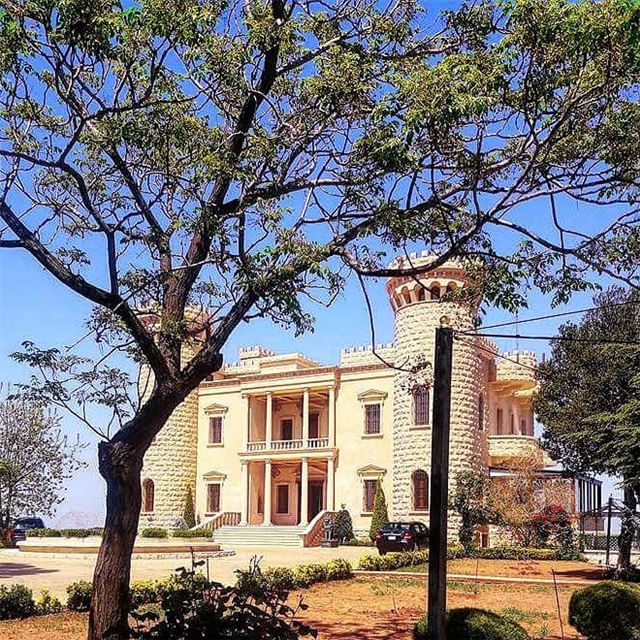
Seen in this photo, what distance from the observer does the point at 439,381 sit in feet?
27.1

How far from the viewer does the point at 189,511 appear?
4188cm

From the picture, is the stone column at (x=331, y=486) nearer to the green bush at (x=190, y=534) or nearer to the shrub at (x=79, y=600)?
the green bush at (x=190, y=534)

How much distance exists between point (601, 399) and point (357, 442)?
15.7 metres

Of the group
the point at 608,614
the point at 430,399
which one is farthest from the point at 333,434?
the point at 608,614

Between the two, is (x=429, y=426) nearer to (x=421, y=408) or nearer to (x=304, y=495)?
(x=421, y=408)

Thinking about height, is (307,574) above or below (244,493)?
below

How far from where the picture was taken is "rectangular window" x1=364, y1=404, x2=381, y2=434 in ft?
125

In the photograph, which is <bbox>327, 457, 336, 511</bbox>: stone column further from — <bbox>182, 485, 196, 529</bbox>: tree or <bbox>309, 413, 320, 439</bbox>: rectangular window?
<bbox>182, 485, 196, 529</bbox>: tree

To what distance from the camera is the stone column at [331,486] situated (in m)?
38.7

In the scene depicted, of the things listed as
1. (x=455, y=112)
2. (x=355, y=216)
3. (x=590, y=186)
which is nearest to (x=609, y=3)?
(x=455, y=112)

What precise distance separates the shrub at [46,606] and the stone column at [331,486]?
1010 inches

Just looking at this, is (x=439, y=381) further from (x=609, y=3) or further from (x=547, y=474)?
(x=547, y=474)

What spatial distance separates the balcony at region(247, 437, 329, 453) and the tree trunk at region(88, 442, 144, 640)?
30464 millimetres

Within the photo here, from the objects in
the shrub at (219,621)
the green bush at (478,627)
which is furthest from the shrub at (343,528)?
the shrub at (219,621)
